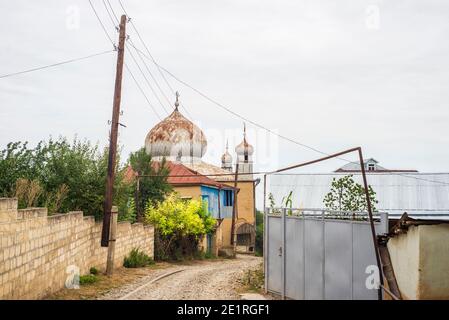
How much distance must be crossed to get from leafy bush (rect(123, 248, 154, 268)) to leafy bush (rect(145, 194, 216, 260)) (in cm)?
411

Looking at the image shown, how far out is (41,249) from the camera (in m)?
12.2

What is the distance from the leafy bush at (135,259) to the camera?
21625 millimetres

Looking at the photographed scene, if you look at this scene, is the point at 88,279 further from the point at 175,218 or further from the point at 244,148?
the point at 244,148

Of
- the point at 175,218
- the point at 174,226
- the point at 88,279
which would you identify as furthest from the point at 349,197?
the point at 175,218

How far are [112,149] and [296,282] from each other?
8.21 metres

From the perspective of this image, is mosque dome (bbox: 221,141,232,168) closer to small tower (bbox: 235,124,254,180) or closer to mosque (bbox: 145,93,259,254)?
small tower (bbox: 235,124,254,180)

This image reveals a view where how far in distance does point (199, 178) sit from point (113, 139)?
2048 cm

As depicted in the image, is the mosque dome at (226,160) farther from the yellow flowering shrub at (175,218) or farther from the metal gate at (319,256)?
the metal gate at (319,256)

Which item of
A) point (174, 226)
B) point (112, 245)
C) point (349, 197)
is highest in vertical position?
point (349, 197)

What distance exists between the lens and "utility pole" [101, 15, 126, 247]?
18.0 metres

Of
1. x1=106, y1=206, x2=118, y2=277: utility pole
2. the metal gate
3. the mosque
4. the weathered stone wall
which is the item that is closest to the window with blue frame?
the mosque

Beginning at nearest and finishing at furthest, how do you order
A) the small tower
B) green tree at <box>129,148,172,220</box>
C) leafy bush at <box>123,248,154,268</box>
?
leafy bush at <box>123,248,154,268</box>
green tree at <box>129,148,172,220</box>
the small tower
